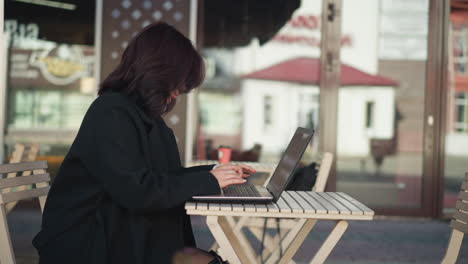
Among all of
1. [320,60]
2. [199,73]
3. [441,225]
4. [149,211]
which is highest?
[320,60]

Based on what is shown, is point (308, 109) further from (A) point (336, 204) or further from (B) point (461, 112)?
(A) point (336, 204)

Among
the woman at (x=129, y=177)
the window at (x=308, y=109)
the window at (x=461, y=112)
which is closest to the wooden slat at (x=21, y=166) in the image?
the woman at (x=129, y=177)

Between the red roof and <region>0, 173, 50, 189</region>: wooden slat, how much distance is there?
4.48 metres

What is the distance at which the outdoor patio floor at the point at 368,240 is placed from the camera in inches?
190

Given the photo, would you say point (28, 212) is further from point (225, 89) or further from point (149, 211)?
point (149, 211)

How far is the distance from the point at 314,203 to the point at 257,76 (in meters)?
4.89

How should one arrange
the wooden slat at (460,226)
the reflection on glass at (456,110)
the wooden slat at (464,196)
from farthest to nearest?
1. the reflection on glass at (456,110)
2. the wooden slat at (464,196)
3. the wooden slat at (460,226)

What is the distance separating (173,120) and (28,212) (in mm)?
1805

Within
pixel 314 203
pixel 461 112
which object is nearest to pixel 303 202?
pixel 314 203

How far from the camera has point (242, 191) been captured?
7.81ft

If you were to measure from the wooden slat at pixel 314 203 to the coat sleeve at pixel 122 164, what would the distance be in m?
0.46

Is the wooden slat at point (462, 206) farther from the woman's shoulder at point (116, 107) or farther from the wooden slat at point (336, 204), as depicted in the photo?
the woman's shoulder at point (116, 107)

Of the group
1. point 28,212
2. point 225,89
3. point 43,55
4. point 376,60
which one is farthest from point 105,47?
point 376,60

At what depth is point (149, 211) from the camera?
6.29ft
